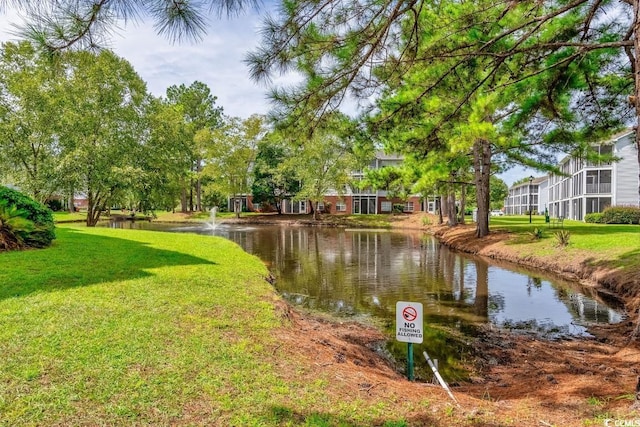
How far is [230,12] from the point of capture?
3811 mm

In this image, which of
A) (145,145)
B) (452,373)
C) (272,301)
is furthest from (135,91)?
(452,373)

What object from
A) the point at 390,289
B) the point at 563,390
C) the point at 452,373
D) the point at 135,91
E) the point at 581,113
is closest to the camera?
the point at 563,390

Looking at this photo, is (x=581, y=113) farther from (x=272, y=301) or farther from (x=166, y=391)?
(x=166, y=391)

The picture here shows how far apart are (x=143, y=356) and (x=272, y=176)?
42822 mm

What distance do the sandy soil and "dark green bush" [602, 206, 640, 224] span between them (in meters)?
24.3

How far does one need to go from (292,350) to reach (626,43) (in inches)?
228

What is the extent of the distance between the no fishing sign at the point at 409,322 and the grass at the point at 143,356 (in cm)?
132

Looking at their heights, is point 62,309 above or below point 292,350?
above

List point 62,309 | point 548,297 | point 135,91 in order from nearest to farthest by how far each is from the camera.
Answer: point 62,309 → point 548,297 → point 135,91

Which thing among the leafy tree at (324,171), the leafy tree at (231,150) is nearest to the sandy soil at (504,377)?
the leafy tree at (324,171)

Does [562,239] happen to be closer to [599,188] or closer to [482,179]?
[482,179]

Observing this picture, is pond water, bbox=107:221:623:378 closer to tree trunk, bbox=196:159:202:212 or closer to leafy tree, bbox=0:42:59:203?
leafy tree, bbox=0:42:59:203

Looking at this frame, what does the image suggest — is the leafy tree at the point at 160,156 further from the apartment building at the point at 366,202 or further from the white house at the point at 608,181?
the apartment building at the point at 366,202

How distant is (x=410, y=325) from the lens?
4.70 meters
